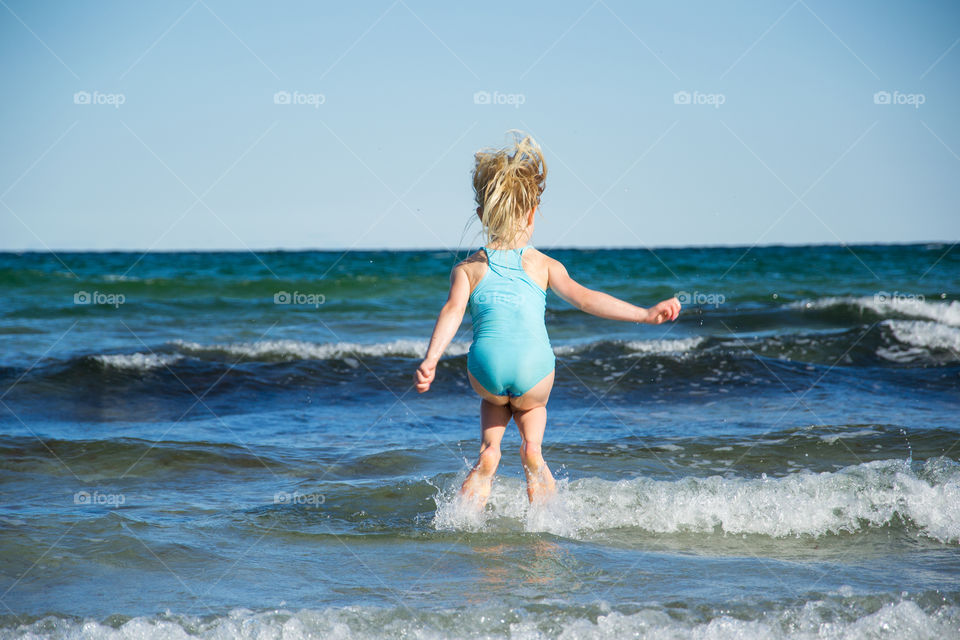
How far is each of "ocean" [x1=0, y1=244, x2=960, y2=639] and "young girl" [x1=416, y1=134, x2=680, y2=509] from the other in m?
0.37

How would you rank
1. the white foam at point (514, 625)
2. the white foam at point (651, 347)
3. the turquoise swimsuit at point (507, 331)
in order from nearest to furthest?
the white foam at point (514, 625)
the turquoise swimsuit at point (507, 331)
the white foam at point (651, 347)

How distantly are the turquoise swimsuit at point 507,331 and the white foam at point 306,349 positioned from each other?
6.14 m

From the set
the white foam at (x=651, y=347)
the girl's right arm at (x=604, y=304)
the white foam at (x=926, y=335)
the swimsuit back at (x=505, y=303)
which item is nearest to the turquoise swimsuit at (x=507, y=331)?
the swimsuit back at (x=505, y=303)

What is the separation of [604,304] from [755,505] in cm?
136

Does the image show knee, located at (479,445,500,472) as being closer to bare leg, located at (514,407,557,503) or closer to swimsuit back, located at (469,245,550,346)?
bare leg, located at (514,407,557,503)

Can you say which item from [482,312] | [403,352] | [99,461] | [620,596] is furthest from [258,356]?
[620,596]

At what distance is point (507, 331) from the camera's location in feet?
12.4

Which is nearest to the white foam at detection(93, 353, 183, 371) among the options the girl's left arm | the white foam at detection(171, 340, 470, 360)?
the white foam at detection(171, 340, 470, 360)

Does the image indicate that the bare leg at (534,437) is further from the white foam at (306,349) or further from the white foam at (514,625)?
the white foam at (306,349)

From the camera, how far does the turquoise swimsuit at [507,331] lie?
3.75m

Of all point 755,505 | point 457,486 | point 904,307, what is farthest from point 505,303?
point 904,307

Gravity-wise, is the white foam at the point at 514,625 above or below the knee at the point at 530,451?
below

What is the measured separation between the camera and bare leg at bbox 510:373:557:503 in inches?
152

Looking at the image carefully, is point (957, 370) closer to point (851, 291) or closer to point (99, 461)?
point (99, 461)
